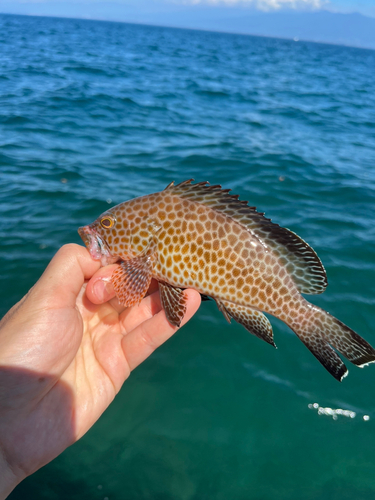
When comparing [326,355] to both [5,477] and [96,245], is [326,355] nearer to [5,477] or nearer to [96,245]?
[96,245]

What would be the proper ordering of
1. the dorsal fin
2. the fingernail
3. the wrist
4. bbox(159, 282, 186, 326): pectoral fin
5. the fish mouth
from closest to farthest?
the wrist
the dorsal fin
bbox(159, 282, 186, 326): pectoral fin
the fingernail
the fish mouth

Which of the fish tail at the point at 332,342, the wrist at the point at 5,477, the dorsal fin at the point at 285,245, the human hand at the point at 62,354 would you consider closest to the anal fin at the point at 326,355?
the fish tail at the point at 332,342

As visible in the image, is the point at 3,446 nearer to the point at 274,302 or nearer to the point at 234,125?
the point at 274,302

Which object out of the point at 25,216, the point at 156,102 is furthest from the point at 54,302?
the point at 156,102

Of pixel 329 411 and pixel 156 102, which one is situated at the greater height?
pixel 156 102

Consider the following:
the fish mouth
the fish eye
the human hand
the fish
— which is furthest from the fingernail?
the fish eye

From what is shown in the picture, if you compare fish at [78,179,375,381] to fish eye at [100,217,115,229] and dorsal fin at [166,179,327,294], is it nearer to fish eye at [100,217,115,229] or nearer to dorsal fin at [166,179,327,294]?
dorsal fin at [166,179,327,294]

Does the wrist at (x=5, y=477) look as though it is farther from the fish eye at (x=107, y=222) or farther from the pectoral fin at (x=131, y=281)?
the fish eye at (x=107, y=222)
